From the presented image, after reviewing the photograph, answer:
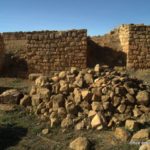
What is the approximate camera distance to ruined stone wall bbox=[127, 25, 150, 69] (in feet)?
51.8

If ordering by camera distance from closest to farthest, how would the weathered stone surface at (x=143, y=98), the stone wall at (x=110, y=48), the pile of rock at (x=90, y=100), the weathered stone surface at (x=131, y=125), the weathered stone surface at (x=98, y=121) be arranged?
the weathered stone surface at (x=131, y=125)
the weathered stone surface at (x=98, y=121)
the pile of rock at (x=90, y=100)
the weathered stone surface at (x=143, y=98)
the stone wall at (x=110, y=48)

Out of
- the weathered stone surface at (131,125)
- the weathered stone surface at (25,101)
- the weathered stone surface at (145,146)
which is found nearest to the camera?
the weathered stone surface at (145,146)

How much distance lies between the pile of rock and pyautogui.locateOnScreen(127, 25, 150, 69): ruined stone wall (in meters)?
5.57

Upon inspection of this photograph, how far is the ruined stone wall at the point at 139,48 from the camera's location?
15797 millimetres

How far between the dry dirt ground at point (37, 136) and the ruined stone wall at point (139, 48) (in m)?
7.31

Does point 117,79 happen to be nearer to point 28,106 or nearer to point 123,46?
point 28,106

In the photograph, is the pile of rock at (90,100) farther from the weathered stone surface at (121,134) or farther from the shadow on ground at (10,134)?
the shadow on ground at (10,134)

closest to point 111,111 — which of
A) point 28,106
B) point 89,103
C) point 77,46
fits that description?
point 89,103

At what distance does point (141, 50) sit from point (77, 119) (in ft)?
25.8

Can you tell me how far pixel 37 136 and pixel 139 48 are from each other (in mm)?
8438

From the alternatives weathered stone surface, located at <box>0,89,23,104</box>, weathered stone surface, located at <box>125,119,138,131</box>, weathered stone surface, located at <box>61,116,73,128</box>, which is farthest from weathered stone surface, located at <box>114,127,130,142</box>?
weathered stone surface, located at <box>0,89,23,104</box>

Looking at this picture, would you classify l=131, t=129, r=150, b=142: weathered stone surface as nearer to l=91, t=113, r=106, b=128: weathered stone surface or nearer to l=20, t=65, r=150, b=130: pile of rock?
l=20, t=65, r=150, b=130: pile of rock


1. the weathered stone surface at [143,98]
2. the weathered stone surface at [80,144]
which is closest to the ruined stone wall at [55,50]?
the weathered stone surface at [143,98]

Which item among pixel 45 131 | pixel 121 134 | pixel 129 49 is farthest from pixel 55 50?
pixel 121 134
